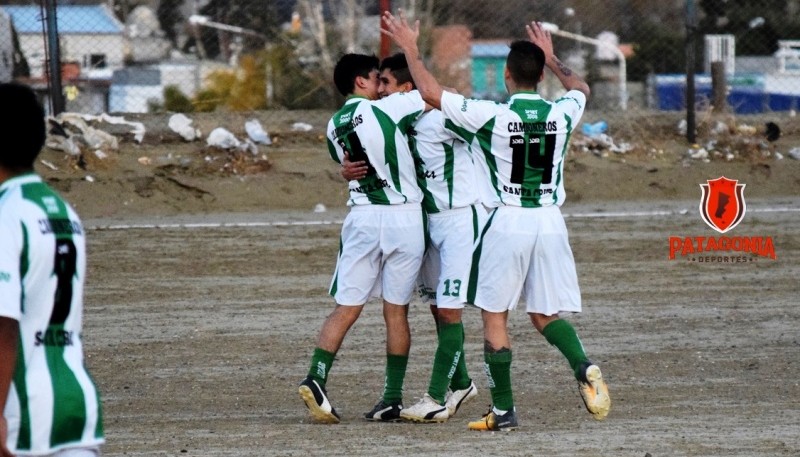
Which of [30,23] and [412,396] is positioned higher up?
[30,23]

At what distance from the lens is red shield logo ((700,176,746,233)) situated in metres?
15.3

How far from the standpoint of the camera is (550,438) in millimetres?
6863

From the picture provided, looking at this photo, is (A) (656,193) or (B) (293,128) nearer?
(A) (656,193)

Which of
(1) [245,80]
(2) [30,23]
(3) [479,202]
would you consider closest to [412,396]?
(3) [479,202]

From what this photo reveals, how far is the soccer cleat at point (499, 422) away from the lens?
23.5ft

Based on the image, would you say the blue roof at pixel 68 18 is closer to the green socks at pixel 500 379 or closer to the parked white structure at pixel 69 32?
the parked white structure at pixel 69 32

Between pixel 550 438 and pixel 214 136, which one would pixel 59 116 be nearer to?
pixel 214 136

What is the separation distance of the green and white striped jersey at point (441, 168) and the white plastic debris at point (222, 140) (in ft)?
34.2

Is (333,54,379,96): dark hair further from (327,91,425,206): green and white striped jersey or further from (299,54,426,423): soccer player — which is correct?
(327,91,425,206): green and white striped jersey

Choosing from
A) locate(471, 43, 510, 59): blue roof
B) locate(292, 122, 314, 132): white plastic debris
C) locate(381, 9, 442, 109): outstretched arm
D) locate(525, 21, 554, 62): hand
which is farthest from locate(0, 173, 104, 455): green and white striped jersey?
locate(471, 43, 510, 59): blue roof

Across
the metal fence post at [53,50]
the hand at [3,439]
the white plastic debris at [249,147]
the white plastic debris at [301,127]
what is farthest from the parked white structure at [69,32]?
the hand at [3,439]

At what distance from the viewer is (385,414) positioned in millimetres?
7555

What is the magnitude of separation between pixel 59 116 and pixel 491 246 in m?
11.5

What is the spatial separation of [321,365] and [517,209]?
142cm
